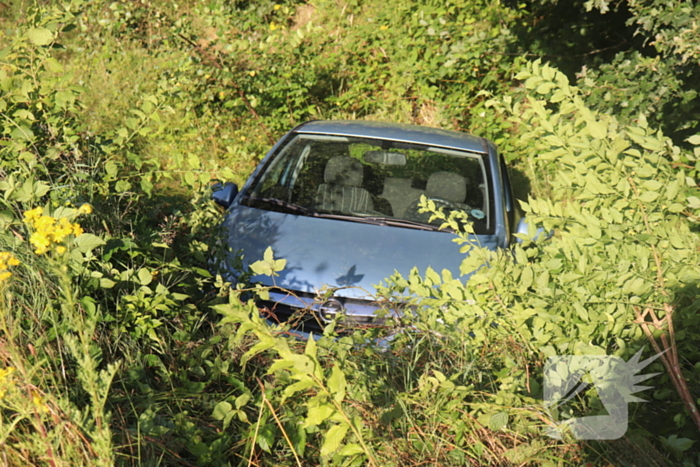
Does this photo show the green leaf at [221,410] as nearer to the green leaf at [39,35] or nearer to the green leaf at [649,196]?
the green leaf at [649,196]

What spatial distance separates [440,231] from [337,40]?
602 centimetres

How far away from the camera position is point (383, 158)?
4.45 meters

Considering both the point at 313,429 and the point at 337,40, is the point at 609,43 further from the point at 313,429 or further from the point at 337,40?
the point at 313,429

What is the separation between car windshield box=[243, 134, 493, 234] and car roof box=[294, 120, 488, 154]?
1.8 inches

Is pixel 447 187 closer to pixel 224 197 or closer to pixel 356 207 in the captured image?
pixel 356 207

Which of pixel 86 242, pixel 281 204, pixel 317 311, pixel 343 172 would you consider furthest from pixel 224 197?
pixel 86 242

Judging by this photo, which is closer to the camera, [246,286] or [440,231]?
[246,286]

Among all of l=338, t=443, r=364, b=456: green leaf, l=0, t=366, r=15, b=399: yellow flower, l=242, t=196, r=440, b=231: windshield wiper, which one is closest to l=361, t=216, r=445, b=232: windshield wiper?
l=242, t=196, r=440, b=231: windshield wiper

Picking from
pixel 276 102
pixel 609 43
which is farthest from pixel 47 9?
pixel 609 43

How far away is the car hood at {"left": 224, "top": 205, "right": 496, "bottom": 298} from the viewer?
10.5 ft

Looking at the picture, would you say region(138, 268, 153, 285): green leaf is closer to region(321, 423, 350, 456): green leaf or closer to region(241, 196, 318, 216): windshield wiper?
region(321, 423, 350, 456): green leaf

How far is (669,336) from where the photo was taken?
2.08 metres

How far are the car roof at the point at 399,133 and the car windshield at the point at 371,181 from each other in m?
0.05

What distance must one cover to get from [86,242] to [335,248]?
1.50m
